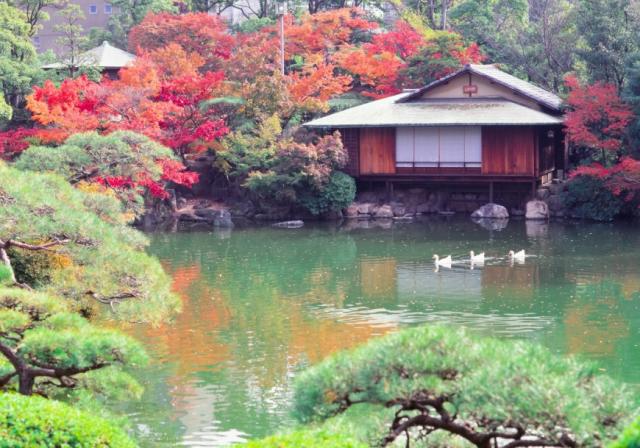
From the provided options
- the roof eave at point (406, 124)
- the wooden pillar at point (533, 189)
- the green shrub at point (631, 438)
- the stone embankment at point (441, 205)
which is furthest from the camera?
the wooden pillar at point (533, 189)

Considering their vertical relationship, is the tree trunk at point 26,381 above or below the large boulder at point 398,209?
below

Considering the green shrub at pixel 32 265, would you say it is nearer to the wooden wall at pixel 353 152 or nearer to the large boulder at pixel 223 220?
the large boulder at pixel 223 220

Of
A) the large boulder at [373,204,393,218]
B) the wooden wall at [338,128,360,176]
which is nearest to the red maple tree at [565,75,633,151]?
the large boulder at [373,204,393,218]

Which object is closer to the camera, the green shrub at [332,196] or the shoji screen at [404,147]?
the green shrub at [332,196]

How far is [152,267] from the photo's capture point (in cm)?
968

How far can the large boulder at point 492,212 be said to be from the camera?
24703 mm

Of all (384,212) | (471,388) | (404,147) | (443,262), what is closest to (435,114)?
(404,147)

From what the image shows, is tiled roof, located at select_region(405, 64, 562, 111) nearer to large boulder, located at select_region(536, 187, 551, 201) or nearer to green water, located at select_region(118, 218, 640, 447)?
large boulder, located at select_region(536, 187, 551, 201)

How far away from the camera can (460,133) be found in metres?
25.5

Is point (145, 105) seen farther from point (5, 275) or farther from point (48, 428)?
point (48, 428)

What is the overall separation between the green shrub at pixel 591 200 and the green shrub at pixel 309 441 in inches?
783

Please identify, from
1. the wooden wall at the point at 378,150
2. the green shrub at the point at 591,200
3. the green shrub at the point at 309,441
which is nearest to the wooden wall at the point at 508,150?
the green shrub at the point at 591,200

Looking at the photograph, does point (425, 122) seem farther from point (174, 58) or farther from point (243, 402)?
point (243, 402)

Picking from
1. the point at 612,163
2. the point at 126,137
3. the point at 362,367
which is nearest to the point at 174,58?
the point at 612,163
